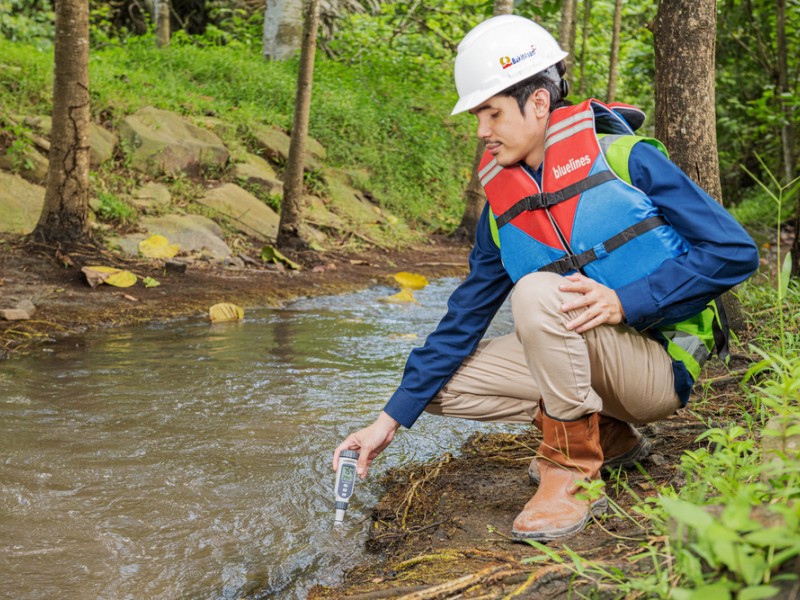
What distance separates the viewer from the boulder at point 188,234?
7906mm

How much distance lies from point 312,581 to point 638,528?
97cm

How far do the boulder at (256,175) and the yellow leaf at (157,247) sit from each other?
7.96ft

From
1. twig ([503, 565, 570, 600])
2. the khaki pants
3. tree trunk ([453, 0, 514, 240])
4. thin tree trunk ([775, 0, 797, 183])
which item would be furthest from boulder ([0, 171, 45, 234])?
thin tree trunk ([775, 0, 797, 183])

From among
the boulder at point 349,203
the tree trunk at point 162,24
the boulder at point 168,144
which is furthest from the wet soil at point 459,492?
the tree trunk at point 162,24

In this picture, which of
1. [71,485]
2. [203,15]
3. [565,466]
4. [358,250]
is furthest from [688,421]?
[203,15]

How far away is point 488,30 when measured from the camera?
2.64m

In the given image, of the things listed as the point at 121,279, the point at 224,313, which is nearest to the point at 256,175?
the point at 121,279

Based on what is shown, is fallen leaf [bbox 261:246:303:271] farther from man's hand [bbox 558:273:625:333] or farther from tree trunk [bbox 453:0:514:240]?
man's hand [bbox 558:273:625:333]

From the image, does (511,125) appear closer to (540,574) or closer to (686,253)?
(686,253)

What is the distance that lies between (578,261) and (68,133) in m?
5.21

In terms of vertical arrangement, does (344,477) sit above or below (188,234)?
below

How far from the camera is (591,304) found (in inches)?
96.0

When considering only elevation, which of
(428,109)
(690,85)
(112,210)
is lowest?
(112,210)

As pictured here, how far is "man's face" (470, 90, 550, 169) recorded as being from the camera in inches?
103
